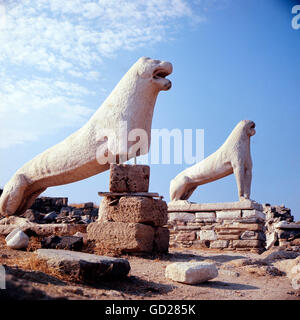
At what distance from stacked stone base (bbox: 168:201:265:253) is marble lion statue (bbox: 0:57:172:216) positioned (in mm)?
2967

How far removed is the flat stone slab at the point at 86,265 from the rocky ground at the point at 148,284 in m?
0.06

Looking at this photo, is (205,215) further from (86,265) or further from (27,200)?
(86,265)

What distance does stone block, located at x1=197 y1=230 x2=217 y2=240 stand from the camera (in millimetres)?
8109

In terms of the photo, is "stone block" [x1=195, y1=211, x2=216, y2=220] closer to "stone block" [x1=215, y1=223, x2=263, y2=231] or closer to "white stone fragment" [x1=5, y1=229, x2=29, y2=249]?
"stone block" [x1=215, y1=223, x2=263, y2=231]

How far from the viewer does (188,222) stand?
847cm

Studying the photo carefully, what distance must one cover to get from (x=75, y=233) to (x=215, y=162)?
4107 millimetres

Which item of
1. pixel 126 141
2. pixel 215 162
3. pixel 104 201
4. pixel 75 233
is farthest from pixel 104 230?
pixel 215 162

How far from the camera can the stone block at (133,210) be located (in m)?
5.24

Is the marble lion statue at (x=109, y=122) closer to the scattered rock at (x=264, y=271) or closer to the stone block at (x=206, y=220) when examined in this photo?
the scattered rock at (x=264, y=271)

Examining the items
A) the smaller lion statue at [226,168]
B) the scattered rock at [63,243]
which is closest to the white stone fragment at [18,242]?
the scattered rock at [63,243]

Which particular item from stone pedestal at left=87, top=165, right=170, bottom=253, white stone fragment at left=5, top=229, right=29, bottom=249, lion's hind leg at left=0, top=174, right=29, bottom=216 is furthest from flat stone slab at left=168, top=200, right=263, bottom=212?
white stone fragment at left=5, top=229, right=29, bottom=249

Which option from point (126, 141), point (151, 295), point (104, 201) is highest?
point (126, 141)
